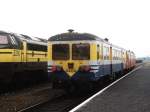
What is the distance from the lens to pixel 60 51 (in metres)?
18.4

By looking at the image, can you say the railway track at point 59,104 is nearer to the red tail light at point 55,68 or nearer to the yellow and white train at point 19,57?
the red tail light at point 55,68

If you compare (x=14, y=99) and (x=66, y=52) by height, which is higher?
(x=66, y=52)

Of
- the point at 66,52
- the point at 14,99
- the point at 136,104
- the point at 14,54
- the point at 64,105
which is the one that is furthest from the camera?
the point at 14,54

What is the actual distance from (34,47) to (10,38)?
376 cm

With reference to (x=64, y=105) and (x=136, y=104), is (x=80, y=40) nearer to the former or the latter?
(x=64, y=105)

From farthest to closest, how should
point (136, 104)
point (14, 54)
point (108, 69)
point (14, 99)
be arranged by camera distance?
point (108, 69)
point (14, 54)
point (14, 99)
point (136, 104)

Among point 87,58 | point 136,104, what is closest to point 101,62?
point 87,58

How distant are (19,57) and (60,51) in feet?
9.41

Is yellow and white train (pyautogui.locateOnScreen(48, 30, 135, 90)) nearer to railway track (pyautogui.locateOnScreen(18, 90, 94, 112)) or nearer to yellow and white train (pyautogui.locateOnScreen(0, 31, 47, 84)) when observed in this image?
railway track (pyautogui.locateOnScreen(18, 90, 94, 112))

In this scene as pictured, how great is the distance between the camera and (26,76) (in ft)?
74.0

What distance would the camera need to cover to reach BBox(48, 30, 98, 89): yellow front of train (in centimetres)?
1780

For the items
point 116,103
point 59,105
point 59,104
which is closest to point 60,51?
point 59,104

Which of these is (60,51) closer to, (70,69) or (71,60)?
(71,60)

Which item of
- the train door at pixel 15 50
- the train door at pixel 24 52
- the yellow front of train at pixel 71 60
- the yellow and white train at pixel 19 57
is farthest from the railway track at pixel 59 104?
the train door at pixel 24 52
